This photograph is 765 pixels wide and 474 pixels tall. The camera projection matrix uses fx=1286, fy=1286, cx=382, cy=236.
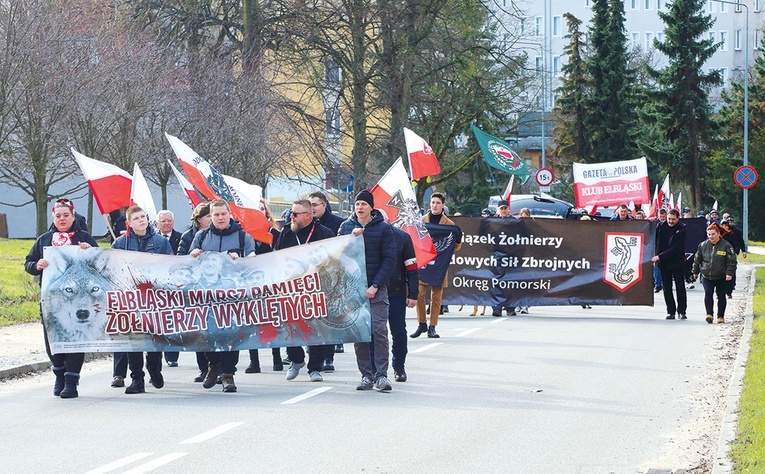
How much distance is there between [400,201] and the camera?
15.7m

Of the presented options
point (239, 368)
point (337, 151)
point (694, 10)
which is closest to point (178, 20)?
point (337, 151)

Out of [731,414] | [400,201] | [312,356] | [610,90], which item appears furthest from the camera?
[610,90]

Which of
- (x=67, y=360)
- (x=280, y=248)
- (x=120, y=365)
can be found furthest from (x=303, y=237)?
(x=67, y=360)

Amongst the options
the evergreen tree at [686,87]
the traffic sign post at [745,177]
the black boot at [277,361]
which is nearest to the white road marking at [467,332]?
the black boot at [277,361]

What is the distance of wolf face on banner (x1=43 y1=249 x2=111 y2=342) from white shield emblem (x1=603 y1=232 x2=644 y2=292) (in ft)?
36.7

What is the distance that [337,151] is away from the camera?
133ft

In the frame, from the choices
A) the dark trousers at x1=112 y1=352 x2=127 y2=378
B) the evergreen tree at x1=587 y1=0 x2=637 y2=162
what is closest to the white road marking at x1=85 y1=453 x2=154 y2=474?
the dark trousers at x1=112 y1=352 x2=127 y2=378

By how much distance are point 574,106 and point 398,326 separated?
5999 centimetres

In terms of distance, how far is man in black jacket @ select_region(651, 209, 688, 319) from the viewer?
66.6ft

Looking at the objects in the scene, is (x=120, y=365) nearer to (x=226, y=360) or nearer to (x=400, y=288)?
(x=226, y=360)

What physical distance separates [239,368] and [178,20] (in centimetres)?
2009

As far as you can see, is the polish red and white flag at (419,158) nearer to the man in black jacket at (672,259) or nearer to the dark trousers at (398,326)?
the man in black jacket at (672,259)

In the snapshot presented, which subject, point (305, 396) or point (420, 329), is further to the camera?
point (420, 329)

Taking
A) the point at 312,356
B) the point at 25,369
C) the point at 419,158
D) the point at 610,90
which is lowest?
the point at 25,369
